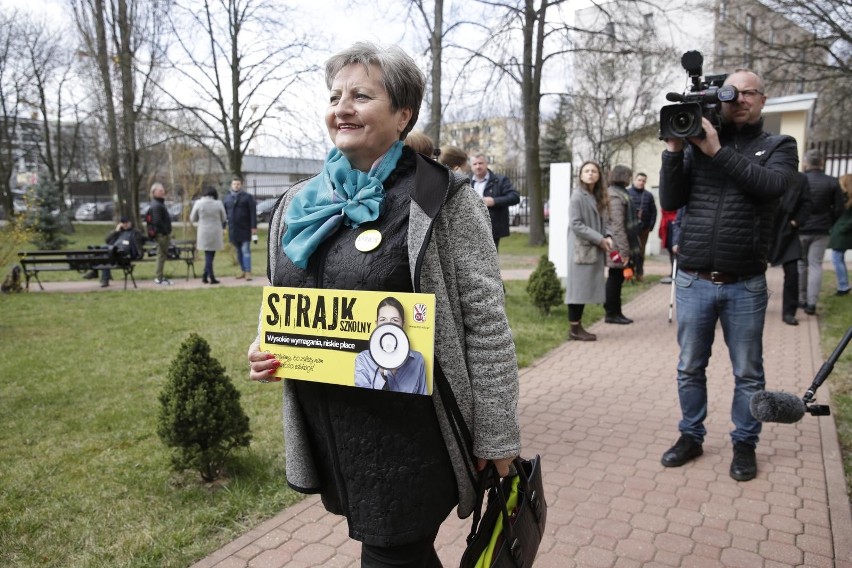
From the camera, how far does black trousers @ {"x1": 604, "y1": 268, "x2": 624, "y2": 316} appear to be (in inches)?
328

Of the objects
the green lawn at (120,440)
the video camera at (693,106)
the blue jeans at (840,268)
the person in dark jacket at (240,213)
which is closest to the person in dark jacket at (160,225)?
the person in dark jacket at (240,213)

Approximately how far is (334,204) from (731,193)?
2.60 metres

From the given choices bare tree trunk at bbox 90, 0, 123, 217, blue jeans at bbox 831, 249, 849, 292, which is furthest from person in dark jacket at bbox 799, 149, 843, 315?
bare tree trunk at bbox 90, 0, 123, 217

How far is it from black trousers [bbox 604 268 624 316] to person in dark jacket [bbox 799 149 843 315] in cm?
255

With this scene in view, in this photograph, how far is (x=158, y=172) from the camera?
1934 inches

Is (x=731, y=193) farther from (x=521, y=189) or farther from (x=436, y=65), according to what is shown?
(x=521, y=189)

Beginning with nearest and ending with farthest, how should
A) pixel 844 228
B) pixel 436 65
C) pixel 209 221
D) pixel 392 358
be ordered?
→ pixel 392 358 < pixel 844 228 < pixel 209 221 < pixel 436 65

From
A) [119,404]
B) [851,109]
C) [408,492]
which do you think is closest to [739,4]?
[851,109]

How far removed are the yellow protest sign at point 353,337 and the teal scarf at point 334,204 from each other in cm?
14

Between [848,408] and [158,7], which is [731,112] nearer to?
[848,408]

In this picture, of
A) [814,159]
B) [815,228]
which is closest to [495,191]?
[814,159]

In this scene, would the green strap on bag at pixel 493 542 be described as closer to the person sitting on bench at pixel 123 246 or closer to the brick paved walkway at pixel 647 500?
the brick paved walkway at pixel 647 500

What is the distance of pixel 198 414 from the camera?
3.73 m

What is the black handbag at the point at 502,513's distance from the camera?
1.85 metres
